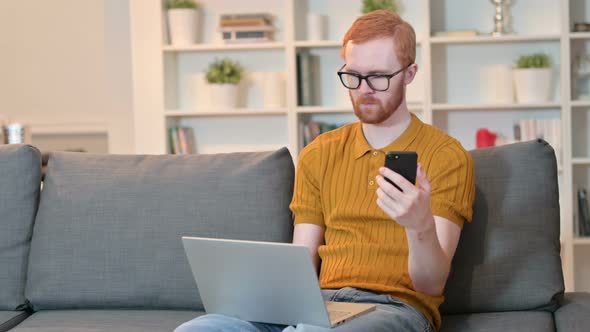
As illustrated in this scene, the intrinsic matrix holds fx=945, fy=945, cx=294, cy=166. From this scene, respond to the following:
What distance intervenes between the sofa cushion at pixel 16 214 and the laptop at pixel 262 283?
2.71 ft

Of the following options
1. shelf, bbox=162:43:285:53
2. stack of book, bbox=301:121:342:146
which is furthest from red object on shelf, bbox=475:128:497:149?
shelf, bbox=162:43:285:53

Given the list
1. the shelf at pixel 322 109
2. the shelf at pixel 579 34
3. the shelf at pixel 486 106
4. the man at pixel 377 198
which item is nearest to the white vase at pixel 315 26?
the shelf at pixel 322 109

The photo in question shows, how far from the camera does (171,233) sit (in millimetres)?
2449

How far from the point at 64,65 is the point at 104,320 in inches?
133

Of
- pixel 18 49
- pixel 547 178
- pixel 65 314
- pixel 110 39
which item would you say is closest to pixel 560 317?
pixel 547 178

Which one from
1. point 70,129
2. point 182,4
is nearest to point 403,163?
point 182,4

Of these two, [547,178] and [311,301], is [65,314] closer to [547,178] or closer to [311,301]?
[311,301]

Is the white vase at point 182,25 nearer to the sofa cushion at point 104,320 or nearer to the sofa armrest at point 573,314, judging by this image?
the sofa cushion at point 104,320

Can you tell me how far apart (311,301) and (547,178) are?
2.67ft

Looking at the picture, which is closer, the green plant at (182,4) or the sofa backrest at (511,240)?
the sofa backrest at (511,240)

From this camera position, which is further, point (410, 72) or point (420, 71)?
point (420, 71)

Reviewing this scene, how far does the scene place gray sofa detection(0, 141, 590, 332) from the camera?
7.39 ft

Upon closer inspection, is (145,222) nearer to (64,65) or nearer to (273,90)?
(273,90)

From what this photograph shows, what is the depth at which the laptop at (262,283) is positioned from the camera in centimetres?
175
